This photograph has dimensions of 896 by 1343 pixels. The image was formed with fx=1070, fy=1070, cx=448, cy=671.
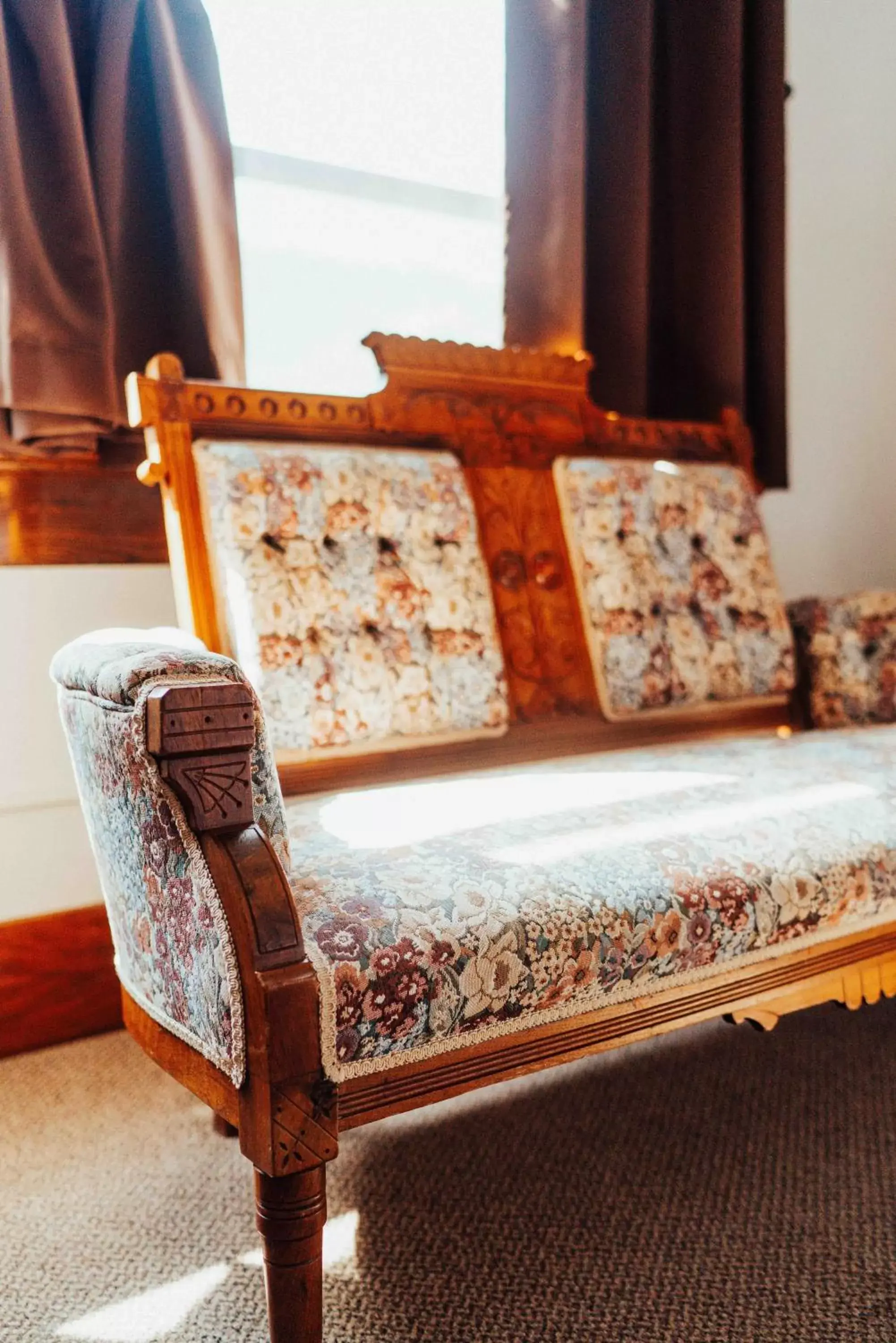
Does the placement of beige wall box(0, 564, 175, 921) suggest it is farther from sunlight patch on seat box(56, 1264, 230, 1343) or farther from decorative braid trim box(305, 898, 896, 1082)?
decorative braid trim box(305, 898, 896, 1082)

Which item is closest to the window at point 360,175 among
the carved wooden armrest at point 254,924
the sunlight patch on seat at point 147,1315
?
the carved wooden armrest at point 254,924

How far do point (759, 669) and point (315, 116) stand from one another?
4.65 feet

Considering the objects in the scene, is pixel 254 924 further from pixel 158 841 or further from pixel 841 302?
pixel 841 302

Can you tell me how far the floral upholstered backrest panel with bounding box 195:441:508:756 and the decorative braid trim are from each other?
1.95 ft

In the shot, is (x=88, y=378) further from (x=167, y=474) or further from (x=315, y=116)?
(x=315, y=116)

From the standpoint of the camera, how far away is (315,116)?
217cm

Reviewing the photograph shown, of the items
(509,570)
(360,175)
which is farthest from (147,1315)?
(360,175)

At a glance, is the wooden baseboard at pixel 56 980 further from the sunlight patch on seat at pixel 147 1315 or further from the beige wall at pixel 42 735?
the sunlight patch on seat at pixel 147 1315

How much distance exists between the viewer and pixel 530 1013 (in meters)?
1.06

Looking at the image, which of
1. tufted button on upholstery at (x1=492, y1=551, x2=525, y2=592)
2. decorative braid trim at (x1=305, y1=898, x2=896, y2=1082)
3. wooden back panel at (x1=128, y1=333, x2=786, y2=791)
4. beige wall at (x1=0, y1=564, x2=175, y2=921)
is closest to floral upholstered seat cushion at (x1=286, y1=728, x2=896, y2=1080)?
decorative braid trim at (x1=305, y1=898, x2=896, y2=1082)

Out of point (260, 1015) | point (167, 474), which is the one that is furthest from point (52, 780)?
point (260, 1015)

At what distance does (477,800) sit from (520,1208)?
50 centimetres

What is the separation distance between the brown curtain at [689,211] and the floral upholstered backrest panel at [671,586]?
36cm

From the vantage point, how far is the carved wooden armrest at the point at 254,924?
0.90 m
